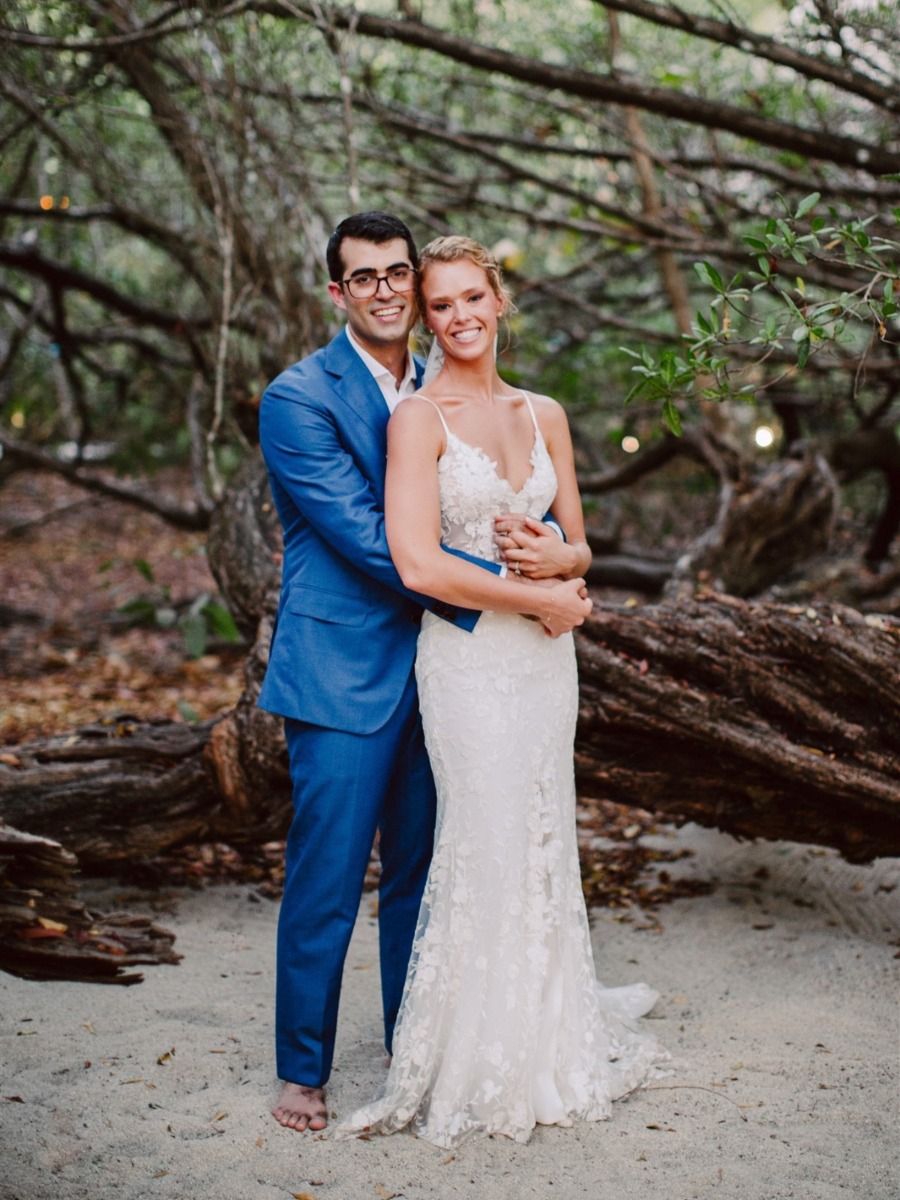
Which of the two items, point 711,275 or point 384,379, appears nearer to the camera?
point 711,275

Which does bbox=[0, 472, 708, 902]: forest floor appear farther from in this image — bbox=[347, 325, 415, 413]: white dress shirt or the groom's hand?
bbox=[347, 325, 415, 413]: white dress shirt

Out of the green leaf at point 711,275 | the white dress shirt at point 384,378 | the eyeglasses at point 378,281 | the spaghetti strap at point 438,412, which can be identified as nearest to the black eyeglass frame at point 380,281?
the eyeglasses at point 378,281

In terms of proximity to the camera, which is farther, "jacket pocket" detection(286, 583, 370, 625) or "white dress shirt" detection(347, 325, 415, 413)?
"white dress shirt" detection(347, 325, 415, 413)

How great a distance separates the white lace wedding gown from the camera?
9.02ft

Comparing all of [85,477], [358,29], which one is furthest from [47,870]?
[85,477]

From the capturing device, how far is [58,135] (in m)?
5.94

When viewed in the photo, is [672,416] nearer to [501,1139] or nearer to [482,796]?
[482,796]

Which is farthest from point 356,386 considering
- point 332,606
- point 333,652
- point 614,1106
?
point 614,1106

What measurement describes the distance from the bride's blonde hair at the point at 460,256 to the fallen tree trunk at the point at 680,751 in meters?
1.45

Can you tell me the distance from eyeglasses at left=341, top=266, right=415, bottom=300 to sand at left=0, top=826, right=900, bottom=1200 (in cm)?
223

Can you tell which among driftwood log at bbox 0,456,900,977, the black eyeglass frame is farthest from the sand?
the black eyeglass frame

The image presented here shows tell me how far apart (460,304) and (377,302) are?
25 centimetres

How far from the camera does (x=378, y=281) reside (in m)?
2.86

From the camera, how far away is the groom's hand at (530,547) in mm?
2783
